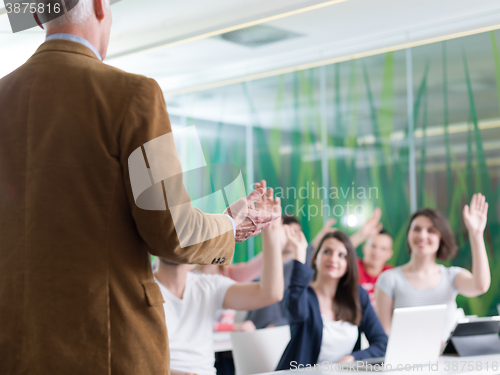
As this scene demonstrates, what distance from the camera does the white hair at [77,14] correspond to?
100 cm

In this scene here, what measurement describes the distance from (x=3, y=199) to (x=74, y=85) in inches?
9.6

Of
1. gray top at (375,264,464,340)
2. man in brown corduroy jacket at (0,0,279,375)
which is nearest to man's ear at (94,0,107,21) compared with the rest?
man in brown corduroy jacket at (0,0,279,375)

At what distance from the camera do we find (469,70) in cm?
461

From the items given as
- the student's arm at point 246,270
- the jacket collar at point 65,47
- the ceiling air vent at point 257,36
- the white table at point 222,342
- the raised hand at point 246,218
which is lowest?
the white table at point 222,342

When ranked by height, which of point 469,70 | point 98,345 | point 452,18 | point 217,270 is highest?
point 452,18

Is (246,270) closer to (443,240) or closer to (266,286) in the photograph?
(443,240)

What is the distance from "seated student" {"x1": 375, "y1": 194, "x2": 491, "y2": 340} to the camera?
3.15 metres

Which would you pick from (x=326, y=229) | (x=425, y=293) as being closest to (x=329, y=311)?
(x=425, y=293)

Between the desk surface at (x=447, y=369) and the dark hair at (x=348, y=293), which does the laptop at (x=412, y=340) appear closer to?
the desk surface at (x=447, y=369)

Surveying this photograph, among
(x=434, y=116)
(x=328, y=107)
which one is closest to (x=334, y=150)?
(x=328, y=107)

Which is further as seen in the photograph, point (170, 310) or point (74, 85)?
point (170, 310)

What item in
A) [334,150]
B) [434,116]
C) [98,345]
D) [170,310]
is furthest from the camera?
[334,150]

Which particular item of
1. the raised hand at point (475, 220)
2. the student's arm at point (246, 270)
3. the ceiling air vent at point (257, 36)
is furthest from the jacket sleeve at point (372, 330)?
the ceiling air vent at point (257, 36)

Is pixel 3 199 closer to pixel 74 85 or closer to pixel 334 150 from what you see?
pixel 74 85
